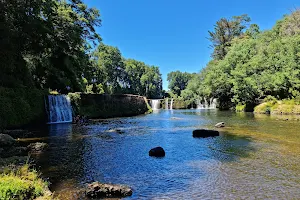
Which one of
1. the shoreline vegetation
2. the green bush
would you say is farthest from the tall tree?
the green bush

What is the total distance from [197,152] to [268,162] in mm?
3271

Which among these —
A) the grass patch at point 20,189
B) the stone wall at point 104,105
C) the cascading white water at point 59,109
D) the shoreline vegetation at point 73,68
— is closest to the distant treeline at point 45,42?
the shoreline vegetation at point 73,68

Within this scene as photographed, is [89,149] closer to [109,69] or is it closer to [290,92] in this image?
[290,92]

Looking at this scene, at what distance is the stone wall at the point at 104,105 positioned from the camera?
3369 centimetres

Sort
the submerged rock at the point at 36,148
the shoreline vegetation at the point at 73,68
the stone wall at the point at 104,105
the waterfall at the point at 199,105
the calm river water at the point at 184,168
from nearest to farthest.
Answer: the calm river water at the point at 184,168, the submerged rock at the point at 36,148, the shoreline vegetation at the point at 73,68, the stone wall at the point at 104,105, the waterfall at the point at 199,105

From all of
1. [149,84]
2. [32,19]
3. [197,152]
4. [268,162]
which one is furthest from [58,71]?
[149,84]

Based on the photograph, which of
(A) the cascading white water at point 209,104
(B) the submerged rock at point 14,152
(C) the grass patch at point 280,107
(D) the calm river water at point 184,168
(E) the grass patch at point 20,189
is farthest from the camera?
(A) the cascading white water at point 209,104

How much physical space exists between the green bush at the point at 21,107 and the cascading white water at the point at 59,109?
36.8 inches

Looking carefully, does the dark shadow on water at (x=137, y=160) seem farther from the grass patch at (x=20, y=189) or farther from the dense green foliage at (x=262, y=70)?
the dense green foliage at (x=262, y=70)

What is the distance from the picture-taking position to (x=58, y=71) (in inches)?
1433

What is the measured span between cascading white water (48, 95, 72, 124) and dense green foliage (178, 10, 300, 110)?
29347 mm

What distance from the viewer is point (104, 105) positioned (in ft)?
125

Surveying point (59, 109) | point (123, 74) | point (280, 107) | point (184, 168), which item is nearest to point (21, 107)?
point (59, 109)

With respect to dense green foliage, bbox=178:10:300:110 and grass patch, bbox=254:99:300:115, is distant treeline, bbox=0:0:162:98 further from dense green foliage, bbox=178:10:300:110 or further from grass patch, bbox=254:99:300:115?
grass patch, bbox=254:99:300:115
